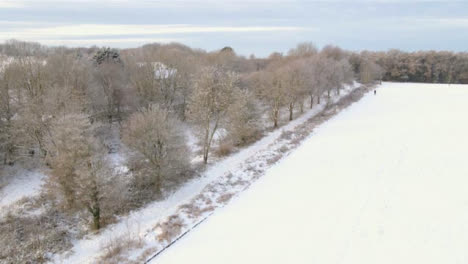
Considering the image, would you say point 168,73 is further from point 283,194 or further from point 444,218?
point 444,218

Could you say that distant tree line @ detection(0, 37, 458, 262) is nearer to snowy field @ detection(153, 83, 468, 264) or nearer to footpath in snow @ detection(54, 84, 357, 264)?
footpath in snow @ detection(54, 84, 357, 264)

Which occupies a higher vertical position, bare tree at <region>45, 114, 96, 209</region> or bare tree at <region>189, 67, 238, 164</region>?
bare tree at <region>189, 67, 238, 164</region>

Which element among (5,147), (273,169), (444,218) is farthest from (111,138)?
(444,218)

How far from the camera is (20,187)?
66.3ft

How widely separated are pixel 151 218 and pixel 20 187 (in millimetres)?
10923

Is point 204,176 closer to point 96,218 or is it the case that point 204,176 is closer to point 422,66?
point 96,218

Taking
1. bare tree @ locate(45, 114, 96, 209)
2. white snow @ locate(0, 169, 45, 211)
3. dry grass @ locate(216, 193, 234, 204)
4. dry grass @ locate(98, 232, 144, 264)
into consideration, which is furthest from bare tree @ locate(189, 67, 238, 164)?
white snow @ locate(0, 169, 45, 211)

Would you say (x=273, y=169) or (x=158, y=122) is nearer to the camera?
(x=158, y=122)

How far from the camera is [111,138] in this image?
3038 cm

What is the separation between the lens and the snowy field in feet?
41.5

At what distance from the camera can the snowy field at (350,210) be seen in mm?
12656

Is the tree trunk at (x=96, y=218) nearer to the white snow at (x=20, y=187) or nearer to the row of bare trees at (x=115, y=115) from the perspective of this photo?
the row of bare trees at (x=115, y=115)

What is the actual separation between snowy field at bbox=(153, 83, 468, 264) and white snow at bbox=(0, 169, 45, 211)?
477 inches

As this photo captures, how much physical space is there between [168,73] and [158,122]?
19.5 m
